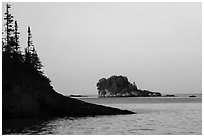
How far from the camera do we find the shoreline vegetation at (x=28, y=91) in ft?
201

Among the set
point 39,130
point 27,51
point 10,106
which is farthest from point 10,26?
point 39,130

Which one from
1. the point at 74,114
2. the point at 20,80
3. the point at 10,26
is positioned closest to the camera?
the point at 20,80

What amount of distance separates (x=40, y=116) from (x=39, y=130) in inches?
684

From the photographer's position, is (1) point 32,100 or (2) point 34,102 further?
(2) point 34,102

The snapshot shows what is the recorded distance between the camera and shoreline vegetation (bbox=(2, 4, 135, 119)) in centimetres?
6112

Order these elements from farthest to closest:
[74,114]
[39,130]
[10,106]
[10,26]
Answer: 1. [10,26]
2. [74,114]
3. [10,106]
4. [39,130]

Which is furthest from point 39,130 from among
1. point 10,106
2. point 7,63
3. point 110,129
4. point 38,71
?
point 38,71

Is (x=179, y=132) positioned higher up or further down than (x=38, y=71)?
further down

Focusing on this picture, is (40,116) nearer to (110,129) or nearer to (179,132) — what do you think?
(110,129)

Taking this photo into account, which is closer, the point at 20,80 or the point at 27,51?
the point at 20,80

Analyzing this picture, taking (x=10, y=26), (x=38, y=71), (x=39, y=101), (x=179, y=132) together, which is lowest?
(x=179, y=132)

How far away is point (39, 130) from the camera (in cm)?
4653

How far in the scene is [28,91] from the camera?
6378 centimetres

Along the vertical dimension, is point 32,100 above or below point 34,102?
above
